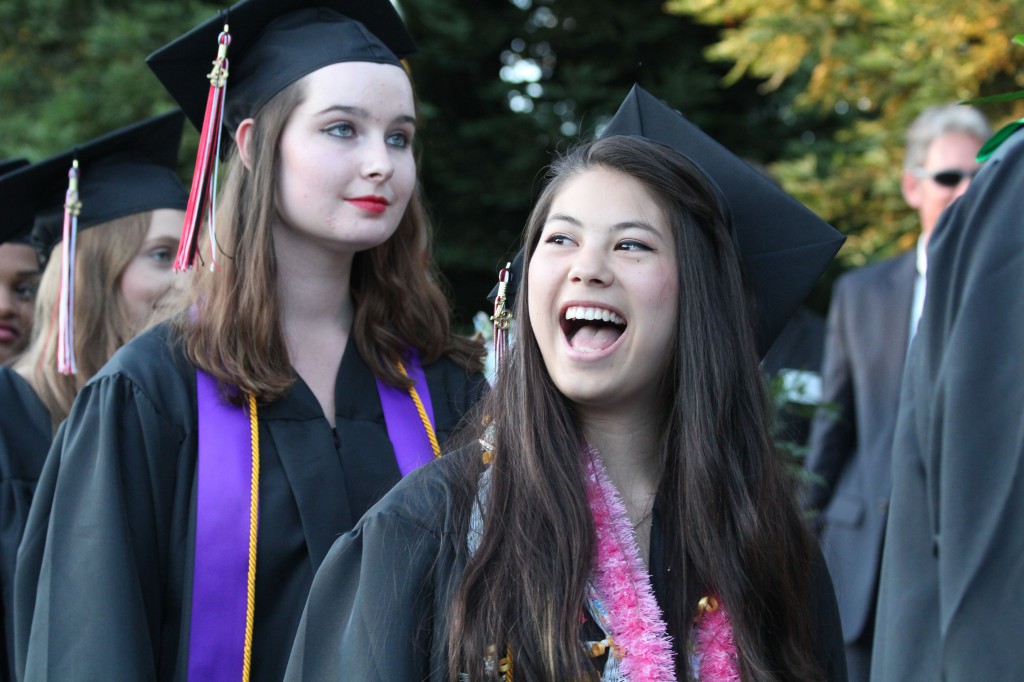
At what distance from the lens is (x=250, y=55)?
3320 mm

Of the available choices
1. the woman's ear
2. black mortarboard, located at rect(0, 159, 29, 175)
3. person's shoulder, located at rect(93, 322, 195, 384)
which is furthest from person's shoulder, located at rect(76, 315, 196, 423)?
black mortarboard, located at rect(0, 159, 29, 175)

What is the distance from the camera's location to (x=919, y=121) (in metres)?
5.60

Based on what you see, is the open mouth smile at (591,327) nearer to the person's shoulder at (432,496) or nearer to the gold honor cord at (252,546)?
the person's shoulder at (432,496)

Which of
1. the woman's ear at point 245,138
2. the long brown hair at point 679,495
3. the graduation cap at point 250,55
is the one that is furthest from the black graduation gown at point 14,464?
the long brown hair at point 679,495

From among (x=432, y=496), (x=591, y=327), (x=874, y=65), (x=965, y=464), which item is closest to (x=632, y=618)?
(x=432, y=496)

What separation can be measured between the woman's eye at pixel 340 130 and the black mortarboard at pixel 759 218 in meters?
0.73

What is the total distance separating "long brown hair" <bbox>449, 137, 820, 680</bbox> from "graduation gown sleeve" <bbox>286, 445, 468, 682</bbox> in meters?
0.06

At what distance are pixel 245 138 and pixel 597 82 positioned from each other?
553cm

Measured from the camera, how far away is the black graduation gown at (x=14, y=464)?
3547 mm

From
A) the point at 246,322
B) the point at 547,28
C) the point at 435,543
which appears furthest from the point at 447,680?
the point at 547,28

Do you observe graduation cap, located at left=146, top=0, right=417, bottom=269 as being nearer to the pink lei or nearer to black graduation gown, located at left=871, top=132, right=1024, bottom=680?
the pink lei

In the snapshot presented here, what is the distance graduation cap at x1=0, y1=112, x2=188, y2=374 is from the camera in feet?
13.4

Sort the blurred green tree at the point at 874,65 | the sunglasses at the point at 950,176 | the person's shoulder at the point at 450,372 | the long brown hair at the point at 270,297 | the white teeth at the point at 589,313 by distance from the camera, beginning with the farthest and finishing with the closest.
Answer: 1. the blurred green tree at the point at 874,65
2. the sunglasses at the point at 950,176
3. the person's shoulder at the point at 450,372
4. the long brown hair at the point at 270,297
5. the white teeth at the point at 589,313

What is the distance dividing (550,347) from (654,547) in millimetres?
442
